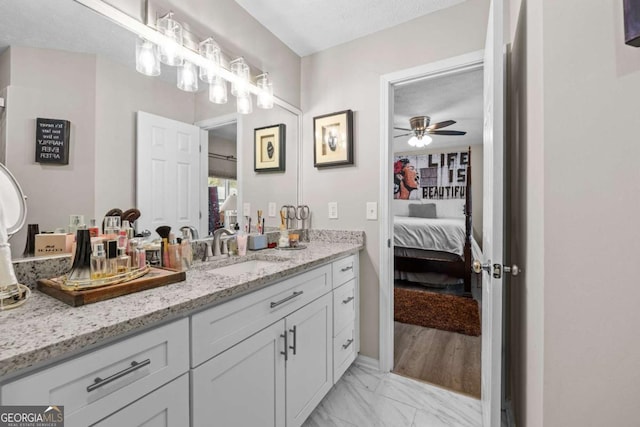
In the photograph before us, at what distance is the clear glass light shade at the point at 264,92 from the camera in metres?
1.96

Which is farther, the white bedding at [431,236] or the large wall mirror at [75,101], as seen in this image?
the white bedding at [431,236]

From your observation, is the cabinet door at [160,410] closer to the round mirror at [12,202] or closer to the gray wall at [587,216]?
the round mirror at [12,202]

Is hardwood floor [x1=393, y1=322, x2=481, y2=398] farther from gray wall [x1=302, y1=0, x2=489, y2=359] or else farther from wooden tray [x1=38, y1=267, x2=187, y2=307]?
wooden tray [x1=38, y1=267, x2=187, y2=307]

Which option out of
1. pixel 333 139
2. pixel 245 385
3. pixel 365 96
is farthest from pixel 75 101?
pixel 365 96

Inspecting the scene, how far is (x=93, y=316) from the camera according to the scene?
728 mm

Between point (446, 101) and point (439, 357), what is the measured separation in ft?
9.48

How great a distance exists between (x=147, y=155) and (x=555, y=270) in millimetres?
1658

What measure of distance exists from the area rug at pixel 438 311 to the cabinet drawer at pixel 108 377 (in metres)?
2.43

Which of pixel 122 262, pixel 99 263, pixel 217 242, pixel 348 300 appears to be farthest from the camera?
pixel 348 300

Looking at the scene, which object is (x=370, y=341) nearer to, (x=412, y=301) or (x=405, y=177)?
(x=412, y=301)

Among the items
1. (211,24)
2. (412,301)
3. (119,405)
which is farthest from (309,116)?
(412,301)

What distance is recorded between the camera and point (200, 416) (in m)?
0.89

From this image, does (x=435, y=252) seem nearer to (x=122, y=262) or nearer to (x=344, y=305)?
(x=344, y=305)

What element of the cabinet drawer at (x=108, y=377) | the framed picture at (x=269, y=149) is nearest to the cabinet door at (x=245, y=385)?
the cabinet drawer at (x=108, y=377)
